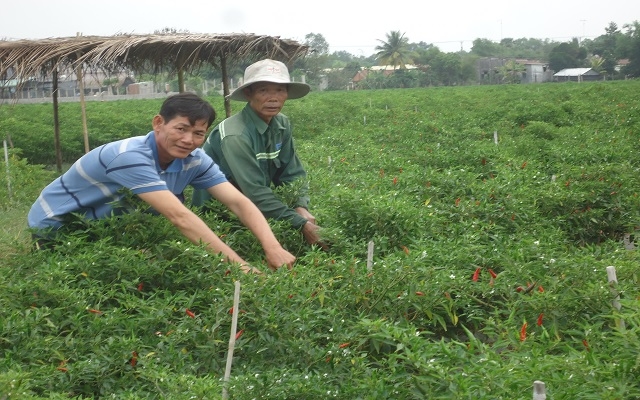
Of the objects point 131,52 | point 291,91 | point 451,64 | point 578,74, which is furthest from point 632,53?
point 291,91

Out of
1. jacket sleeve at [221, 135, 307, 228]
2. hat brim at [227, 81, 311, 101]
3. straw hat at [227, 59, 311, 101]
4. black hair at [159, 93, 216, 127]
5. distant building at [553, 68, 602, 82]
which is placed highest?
distant building at [553, 68, 602, 82]

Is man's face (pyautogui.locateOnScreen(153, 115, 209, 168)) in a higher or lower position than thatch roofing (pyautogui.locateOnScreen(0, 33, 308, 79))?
lower

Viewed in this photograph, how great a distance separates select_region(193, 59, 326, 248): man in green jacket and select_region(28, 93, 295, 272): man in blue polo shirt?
486 millimetres

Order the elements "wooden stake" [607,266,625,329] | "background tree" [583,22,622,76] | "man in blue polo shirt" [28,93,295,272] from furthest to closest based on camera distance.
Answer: "background tree" [583,22,622,76] < "man in blue polo shirt" [28,93,295,272] < "wooden stake" [607,266,625,329]

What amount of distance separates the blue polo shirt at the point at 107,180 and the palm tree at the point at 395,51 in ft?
240

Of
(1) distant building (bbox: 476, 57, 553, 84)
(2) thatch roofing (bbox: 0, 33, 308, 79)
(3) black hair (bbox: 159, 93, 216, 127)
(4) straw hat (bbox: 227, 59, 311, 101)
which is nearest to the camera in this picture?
(3) black hair (bbox: 159, 93, 216, 127)

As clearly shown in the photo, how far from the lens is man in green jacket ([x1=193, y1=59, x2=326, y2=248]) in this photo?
15.9 feet

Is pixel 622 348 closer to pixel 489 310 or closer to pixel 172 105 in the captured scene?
pixel 489 310

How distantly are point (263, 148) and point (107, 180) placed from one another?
1.27m

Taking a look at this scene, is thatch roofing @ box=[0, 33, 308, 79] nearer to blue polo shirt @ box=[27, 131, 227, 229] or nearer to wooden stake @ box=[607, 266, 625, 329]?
blue polo shirt @ box=[27, 131, 227, 229]

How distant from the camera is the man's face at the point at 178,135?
405 centimetres

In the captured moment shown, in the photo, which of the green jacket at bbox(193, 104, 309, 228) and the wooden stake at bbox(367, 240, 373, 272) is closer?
the wooden stake at bbox(367, 240, 373, 272)

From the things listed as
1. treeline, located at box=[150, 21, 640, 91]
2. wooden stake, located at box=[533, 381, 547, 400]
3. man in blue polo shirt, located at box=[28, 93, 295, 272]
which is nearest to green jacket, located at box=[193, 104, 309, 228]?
man in blue polo shirt, located at box=[28, 93, 295, 272]

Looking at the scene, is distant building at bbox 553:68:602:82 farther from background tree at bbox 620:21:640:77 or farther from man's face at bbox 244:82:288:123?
man's face at bbox 244:82:288:123
